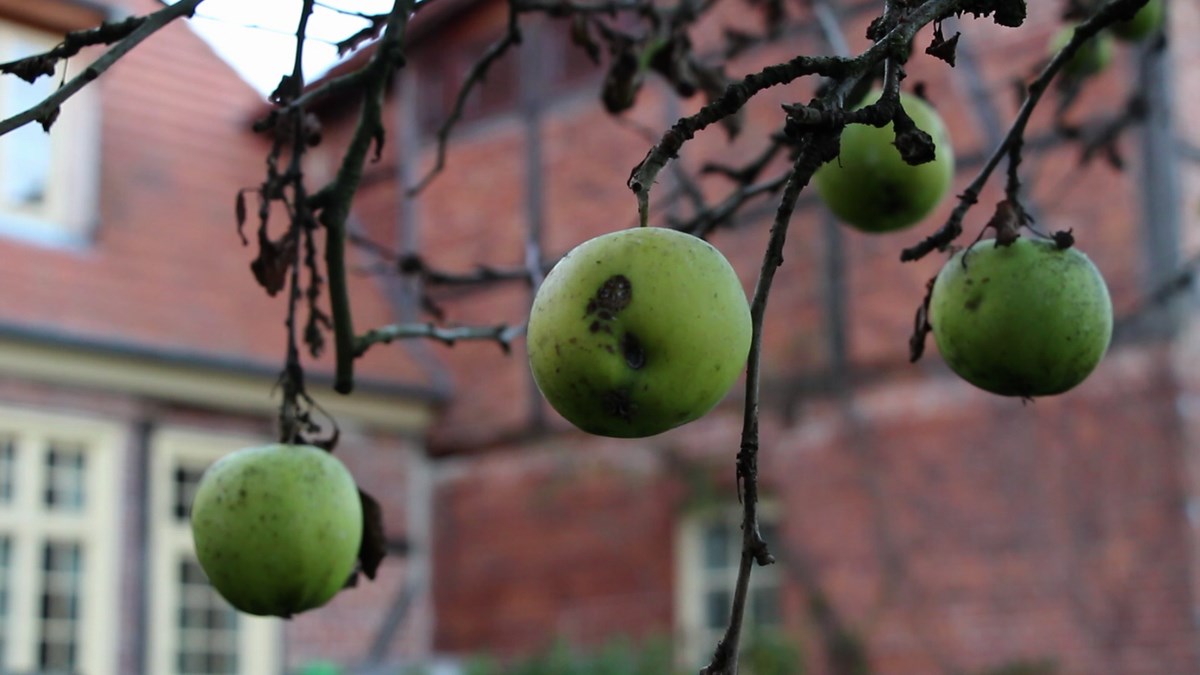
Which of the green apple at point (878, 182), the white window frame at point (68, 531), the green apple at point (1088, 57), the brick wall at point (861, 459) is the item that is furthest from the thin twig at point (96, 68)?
the white window frame at point (68, 531)

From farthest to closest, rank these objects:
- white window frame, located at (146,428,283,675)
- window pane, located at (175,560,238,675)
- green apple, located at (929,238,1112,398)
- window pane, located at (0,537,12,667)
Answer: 1. window pane, located at (175,560,238,675)
2. white window frame, located at (146,428,283,675)
3. window pane, located at (0,537,12,667)
4. green apple, located at (929,238,1112,398)

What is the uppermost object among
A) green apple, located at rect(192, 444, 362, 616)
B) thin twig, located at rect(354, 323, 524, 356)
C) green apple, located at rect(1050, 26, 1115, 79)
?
green apple, located at rect(1050, 26, 1115, 79)

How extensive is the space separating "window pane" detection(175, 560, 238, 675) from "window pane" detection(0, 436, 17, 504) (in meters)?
1.26

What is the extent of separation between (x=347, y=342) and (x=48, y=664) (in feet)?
27.9

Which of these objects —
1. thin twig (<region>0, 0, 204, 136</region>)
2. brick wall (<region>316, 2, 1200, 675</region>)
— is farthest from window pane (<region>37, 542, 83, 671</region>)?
thin twig (<region>0, 0, 204, 136</region>)

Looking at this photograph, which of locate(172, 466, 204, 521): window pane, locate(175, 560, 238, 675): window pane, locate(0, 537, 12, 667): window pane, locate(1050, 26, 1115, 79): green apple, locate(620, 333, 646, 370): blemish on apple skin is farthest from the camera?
locate(172, 466, 204, 521): window pane

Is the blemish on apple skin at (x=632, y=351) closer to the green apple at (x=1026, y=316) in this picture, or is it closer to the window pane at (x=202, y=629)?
the green apple at (x=1026, y=316)

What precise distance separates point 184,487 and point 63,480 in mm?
947

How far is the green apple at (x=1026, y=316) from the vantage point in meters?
1.78

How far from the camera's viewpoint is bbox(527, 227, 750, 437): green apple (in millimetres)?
1312

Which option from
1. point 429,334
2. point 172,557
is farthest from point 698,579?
point 429,334

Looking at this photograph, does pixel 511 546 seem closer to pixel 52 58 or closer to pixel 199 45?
pixel 199 45

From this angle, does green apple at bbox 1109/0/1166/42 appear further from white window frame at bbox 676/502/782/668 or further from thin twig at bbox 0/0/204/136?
white window frame at bbox 676/502/782/668

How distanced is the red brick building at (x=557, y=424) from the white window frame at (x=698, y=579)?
28mm
